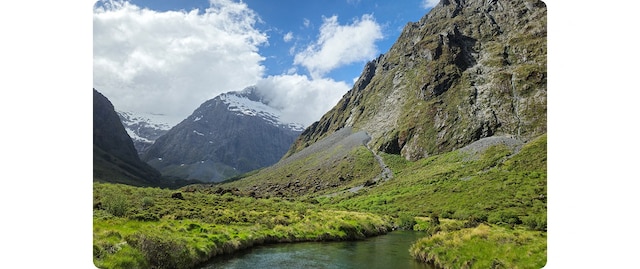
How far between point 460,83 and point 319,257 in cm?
12015


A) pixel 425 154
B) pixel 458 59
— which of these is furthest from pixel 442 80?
pixel 425 154

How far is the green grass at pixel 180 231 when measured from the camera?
15578mm

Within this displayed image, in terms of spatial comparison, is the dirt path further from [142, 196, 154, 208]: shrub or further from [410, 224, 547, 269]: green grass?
[410, 224, 547, 269]: green grass

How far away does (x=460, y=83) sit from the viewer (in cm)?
13250

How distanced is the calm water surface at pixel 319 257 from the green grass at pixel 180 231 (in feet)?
3.99

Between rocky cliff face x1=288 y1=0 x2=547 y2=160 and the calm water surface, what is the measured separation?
74143mm

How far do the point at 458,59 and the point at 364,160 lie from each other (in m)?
49.7

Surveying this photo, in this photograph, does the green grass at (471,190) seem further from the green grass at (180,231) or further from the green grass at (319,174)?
the green grass at (180,231)

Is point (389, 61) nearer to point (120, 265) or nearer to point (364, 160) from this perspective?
point (364, 160)

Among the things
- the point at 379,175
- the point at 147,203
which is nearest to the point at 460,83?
the point at 379,175

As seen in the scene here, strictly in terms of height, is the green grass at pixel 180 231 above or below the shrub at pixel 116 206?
below

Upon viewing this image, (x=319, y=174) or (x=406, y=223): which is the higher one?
(x=319, y=174)

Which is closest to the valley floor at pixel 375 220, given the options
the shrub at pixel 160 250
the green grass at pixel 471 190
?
the shrub at pixel 160 250

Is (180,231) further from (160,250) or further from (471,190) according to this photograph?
(471,190)
